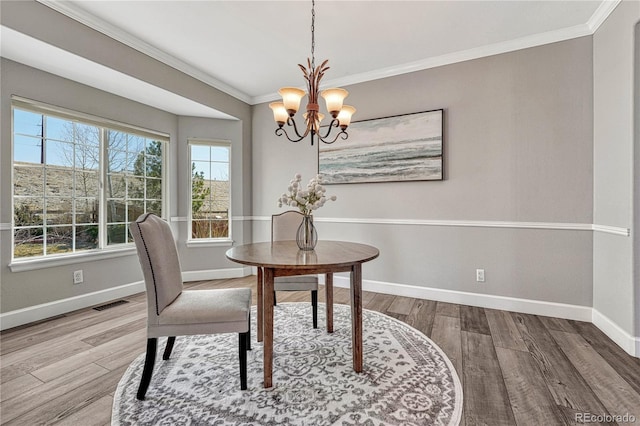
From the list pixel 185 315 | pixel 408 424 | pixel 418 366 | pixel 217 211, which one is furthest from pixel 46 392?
pixel 217 211

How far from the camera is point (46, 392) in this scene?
1.62 meters

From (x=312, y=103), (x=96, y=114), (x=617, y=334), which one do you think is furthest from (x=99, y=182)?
(x=617, y=334)

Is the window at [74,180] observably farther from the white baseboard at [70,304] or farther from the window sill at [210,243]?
the window sill at [210,243]

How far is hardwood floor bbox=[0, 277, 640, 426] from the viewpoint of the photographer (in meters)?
1.46

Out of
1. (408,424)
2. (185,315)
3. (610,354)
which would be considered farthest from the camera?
(610,354)

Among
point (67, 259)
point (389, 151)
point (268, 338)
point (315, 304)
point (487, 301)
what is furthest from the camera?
point (389, 151)

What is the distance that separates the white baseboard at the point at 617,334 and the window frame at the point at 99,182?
4598mm

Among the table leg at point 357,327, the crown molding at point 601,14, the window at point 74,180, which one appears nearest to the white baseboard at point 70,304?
the window at point 74,180

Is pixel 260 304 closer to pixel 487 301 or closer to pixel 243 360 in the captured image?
pixel 243 360

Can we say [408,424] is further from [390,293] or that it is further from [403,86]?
[403,86]

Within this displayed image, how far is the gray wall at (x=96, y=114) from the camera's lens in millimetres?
2299

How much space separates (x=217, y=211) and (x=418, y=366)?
3.31 metres

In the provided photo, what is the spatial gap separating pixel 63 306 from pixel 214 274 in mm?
1624

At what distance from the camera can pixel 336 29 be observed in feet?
8.54
